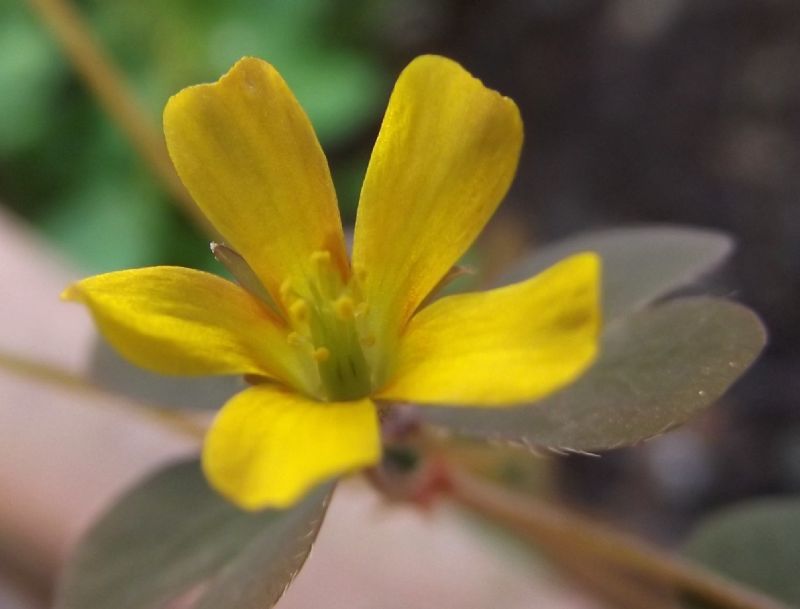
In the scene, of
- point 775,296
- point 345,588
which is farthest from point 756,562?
point 775,296

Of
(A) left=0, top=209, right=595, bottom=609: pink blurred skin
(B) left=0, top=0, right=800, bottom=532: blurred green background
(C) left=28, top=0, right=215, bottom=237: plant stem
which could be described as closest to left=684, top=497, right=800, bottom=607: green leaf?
(A) left=0, top=209, right=595, bottom=609: pink blurred skin

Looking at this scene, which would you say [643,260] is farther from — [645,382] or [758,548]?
[758,548]

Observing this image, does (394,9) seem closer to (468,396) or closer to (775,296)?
(775,296)

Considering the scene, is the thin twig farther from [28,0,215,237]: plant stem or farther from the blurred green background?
the blurred green background

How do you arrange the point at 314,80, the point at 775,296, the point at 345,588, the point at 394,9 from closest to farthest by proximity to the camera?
1. the point at 345,588
2. the point at 775,296
3. the point at 314,80
4. the point at 394,9

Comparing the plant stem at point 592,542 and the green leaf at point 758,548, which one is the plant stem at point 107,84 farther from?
the green leaf at point 758,548

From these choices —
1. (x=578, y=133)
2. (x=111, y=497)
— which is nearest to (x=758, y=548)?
(x=111, y=497)

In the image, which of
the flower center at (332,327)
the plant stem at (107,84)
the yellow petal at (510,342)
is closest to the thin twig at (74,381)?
the plant stem at (107,84)

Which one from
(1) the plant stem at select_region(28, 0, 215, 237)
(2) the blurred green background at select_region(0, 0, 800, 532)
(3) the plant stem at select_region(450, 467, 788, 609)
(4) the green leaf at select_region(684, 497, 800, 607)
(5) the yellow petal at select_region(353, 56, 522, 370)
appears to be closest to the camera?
(5) the yellow petal at select_region(353, 56, 522, 370)
